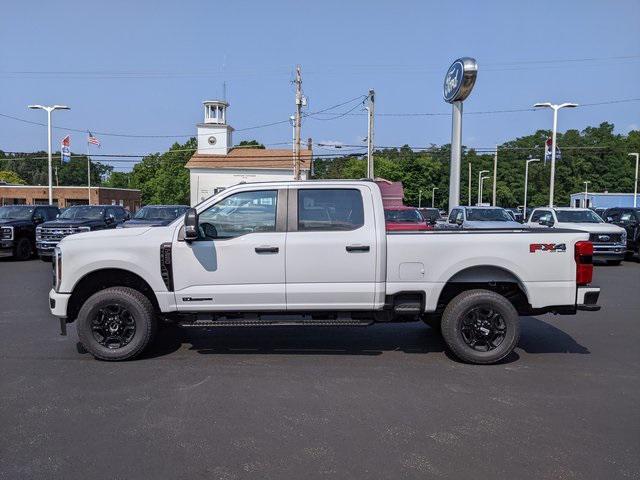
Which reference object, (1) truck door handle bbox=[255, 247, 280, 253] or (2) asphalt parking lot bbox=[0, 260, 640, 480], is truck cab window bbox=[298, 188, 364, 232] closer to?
(1) truck door handle bbox=[255, 247, 280, 253]

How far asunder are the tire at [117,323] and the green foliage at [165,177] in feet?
240

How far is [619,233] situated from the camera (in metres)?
17.7

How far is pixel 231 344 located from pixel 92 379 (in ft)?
6.23

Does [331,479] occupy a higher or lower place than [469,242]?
lower

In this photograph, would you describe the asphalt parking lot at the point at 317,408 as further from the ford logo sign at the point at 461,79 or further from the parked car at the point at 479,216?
the ford logo sign at the point at 461,79

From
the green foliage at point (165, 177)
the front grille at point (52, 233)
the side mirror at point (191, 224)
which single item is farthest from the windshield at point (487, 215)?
the green foliage at point (165, 177)

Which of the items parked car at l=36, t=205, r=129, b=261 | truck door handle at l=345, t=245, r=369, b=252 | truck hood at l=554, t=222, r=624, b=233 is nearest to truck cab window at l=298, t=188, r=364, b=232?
truck door handle at l=345, t=245, r=369, b=252

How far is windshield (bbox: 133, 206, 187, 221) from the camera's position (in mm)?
18797

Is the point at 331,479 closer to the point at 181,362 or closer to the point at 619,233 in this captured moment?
the point at 181,362

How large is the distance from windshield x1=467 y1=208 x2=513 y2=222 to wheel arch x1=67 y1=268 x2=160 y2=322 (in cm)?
1499

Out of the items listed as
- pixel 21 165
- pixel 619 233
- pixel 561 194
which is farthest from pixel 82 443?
pixel 21 165

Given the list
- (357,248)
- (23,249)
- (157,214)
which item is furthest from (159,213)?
(357,248)

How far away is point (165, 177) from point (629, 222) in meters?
75.3

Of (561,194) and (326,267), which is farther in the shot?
(561,194)
